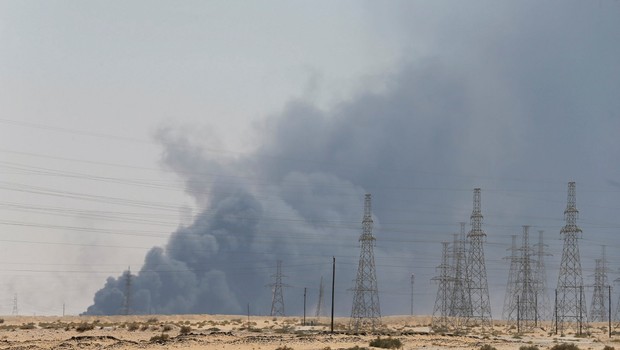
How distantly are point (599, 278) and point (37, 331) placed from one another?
5044 inches

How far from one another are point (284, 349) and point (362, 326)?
66.9 metres

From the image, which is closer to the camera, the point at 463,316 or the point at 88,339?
the point at 88,339

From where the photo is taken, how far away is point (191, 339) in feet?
263

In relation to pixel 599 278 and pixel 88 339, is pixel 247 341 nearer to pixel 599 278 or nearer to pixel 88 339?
pixel 88 339

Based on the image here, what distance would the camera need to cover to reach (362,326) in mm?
134250

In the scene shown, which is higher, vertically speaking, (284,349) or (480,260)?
(480,260)

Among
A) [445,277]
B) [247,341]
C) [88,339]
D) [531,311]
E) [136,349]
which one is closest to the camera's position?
[136,349]

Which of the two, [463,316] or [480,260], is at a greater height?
[480,260]

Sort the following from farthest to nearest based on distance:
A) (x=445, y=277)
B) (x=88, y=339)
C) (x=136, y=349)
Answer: (x=445, y=277) < (x=88, y=339) < (x=136, y=349)

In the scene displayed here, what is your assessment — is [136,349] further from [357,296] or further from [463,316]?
[463,316]

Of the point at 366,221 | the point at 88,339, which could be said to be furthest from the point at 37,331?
the point at 366,221

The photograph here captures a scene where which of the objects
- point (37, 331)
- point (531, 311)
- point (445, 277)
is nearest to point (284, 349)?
point (37, 331)

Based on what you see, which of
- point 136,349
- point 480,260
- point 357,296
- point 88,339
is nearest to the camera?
point 136,349

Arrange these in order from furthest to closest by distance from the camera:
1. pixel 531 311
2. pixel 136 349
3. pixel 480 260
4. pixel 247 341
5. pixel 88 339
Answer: pixel 531 311, pixel 480 260, pixel 247 341, pixel 88 339, pixel 136 349
